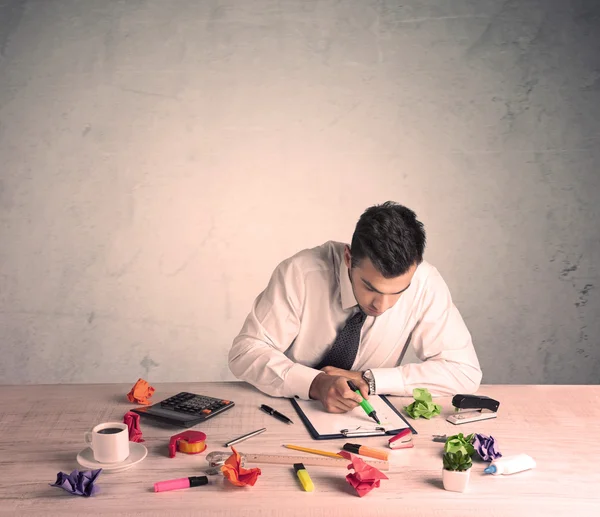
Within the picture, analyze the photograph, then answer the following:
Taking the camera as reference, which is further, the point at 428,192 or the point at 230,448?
the point at 428,192

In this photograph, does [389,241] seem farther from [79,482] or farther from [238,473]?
[79,482]

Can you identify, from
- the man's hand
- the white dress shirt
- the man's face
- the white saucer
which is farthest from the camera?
the white dress shirt

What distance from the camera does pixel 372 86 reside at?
4.11 m

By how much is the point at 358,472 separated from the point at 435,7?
317cm

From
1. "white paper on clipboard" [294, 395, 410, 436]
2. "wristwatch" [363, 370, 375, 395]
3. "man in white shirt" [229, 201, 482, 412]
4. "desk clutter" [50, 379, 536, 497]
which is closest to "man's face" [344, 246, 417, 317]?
"man in white shirt" [229, 201, 482, 412]

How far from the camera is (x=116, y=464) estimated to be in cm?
163

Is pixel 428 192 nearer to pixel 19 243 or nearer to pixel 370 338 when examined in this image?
pixel 370 338

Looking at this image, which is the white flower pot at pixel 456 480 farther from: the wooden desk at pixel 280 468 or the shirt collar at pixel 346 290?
the shirt collar at pixel 346 290

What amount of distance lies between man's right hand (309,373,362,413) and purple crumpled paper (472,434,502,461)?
1.19 ft

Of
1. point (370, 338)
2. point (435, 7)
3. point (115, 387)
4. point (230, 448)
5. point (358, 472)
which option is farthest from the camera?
point (435, 7)

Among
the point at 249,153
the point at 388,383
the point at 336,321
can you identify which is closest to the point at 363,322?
the point at 336,321

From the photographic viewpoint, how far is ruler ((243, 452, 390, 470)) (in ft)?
5.46

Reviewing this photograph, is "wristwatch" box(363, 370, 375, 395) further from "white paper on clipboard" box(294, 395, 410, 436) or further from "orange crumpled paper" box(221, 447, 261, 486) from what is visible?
"orange crumpled paper" box(221, 447, 261, 486)

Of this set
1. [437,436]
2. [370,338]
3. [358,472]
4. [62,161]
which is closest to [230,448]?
[358,472]
